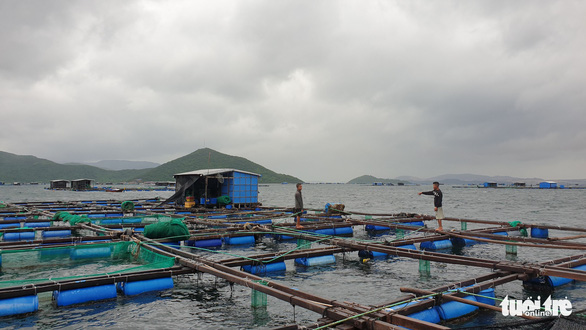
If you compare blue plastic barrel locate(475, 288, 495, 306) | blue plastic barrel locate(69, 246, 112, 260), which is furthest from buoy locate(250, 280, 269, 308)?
blue plastic barrel locate(69, 246, 112, 260)

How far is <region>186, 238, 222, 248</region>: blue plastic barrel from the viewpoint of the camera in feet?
55.1

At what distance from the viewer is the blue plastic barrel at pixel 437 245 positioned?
16.8m

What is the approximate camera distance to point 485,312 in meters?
8.77

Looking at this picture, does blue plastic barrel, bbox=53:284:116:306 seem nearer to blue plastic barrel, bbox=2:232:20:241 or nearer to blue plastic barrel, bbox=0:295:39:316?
blue plastic barrel, bbox=0:295:39:316

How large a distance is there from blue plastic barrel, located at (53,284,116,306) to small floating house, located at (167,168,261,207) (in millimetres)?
24711

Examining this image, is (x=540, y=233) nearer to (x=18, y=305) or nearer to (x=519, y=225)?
(x=519, y=225)

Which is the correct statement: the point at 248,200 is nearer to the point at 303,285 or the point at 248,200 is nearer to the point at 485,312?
the point at 303,285

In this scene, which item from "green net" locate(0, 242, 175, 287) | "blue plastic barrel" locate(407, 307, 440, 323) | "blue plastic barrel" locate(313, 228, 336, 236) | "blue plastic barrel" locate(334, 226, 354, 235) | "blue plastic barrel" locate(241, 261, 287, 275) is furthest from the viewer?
"blue plastic barrel" locate(334, 226, 354, 235)

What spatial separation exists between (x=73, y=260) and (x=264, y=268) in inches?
327

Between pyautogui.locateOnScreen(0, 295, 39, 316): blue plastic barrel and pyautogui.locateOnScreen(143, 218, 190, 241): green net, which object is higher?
pyautogui.locateOnScreen(143, 218, 190, 241): green net

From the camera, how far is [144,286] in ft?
32.5

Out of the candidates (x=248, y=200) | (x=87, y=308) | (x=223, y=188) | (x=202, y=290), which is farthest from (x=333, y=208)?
(x=87, y=308)

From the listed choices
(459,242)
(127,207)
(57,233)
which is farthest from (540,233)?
(127,207)

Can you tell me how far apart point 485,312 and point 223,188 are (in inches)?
1203
